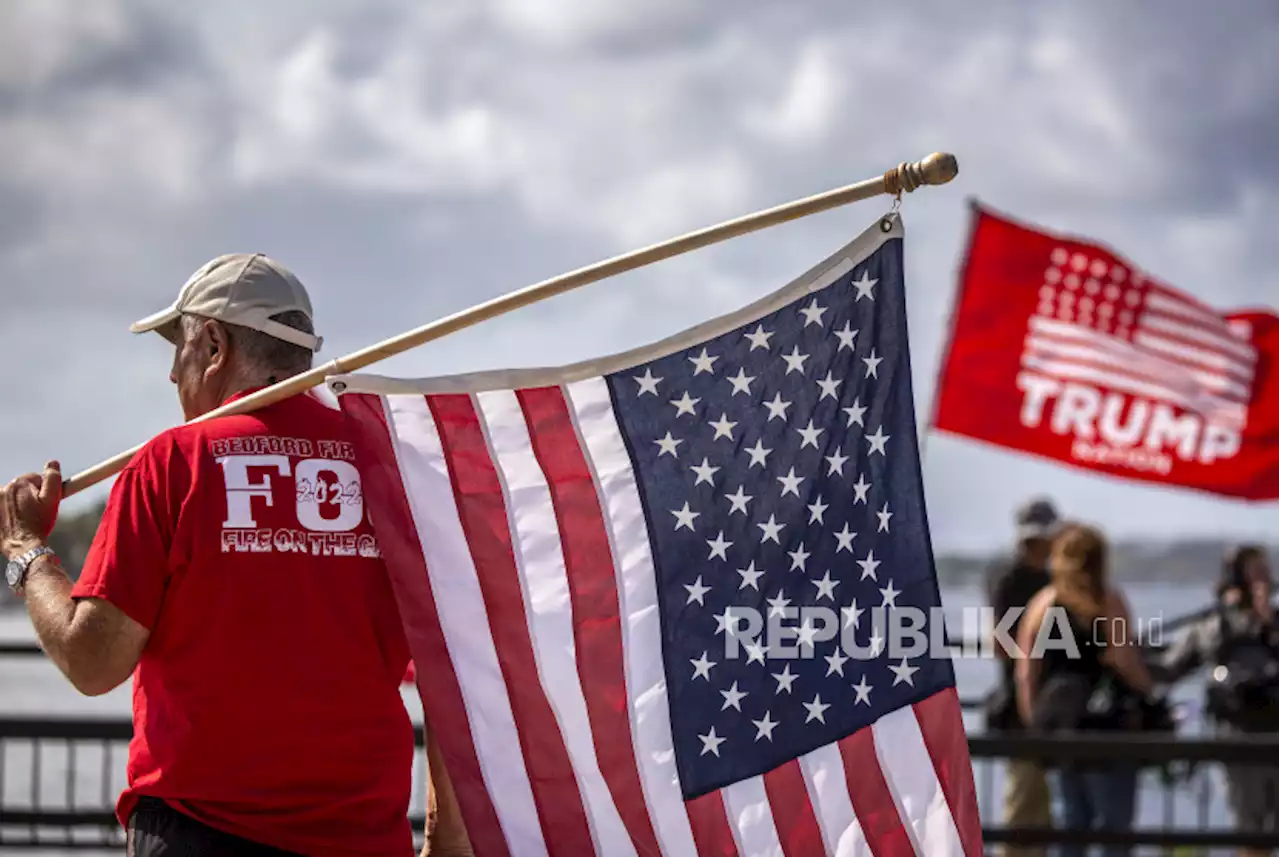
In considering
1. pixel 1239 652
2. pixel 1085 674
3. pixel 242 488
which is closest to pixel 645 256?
pixel 242 488

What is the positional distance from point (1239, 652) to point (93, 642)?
727cm

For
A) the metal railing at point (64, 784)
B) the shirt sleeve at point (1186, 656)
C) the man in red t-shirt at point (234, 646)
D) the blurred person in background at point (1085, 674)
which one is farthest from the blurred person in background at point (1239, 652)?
the man in red t-shirt at point (234, 646)

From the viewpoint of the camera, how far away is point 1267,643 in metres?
8.83

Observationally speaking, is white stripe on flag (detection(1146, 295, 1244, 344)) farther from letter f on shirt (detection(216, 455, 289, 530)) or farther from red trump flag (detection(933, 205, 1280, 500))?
letter f on shirt (detection(216, 455, 289, 530))

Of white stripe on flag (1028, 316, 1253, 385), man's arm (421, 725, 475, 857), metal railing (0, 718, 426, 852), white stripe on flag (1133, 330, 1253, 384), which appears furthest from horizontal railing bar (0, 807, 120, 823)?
white stripe on flag (1133, 330, 1253, 384)

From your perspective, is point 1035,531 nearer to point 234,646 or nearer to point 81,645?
point 234,646

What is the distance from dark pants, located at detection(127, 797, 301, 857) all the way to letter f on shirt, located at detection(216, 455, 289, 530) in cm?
56

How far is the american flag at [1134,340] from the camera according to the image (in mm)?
9500

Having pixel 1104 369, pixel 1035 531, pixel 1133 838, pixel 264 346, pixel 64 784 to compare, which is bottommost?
pixel 1133 838

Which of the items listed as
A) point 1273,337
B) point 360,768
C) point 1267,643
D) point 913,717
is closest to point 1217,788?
point 1267,643

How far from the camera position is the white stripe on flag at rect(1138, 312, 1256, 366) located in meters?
9.62

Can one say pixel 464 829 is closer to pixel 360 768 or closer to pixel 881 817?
pixel 360 768

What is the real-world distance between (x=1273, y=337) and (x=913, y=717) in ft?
22.8

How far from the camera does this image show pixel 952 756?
3631mm
